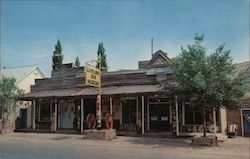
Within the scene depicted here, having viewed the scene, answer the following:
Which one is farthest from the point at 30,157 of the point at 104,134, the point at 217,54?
the point at 217,54

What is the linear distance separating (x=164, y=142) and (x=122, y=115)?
7.56 metres

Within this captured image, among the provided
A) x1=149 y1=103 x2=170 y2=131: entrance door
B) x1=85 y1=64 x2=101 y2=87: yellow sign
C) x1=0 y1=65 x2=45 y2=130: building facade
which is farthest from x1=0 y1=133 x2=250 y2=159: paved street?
x1=0 y1=65 x2=45 y2=130: building facade

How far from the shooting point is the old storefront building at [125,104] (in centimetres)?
2355

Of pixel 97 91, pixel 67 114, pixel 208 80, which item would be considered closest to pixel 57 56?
pixel 67 114

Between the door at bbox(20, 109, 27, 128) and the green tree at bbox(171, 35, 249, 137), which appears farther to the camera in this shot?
the door at bbox(20, 109, 27, 128)

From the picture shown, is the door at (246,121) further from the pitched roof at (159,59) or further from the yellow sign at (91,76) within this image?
the yellow sign at (91,76)

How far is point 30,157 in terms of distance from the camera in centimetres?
1308

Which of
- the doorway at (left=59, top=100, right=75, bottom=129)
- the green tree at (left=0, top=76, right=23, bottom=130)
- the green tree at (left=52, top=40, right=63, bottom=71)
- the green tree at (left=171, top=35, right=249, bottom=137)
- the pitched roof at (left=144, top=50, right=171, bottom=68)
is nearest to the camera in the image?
the green tree at (left=171, top=35, right=249, bottom=137)

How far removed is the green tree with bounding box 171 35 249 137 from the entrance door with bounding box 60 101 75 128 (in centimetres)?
1210

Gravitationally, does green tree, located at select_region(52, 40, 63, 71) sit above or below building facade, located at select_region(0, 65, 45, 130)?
above

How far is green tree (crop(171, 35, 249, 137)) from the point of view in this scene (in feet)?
59.1

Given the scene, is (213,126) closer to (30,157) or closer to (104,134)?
(104,134)

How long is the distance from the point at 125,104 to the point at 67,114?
5610 mm

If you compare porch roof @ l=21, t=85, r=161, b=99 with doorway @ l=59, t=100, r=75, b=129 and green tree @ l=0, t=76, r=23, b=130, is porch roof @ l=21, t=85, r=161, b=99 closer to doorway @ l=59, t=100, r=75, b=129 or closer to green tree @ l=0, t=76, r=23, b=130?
green tree @ l=0, t=76, r=23, b=130
